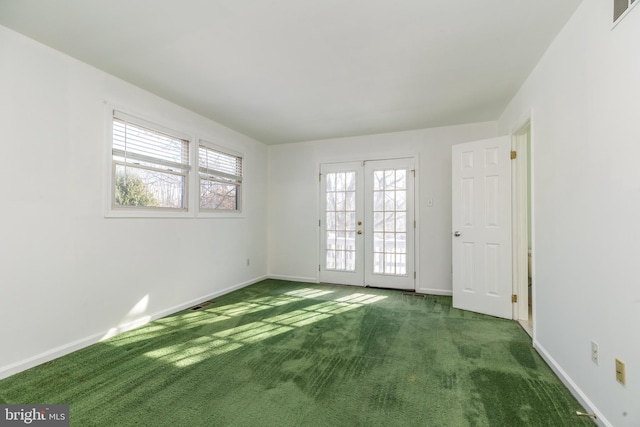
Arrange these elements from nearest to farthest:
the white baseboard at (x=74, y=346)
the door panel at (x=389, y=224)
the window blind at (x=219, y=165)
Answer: the white baseboard at (x=74, y=346) → the window blind at (x=219, y=165) → the door panel at (x=389, y=224)

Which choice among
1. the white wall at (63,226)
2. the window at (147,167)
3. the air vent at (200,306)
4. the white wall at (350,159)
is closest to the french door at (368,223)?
the white wall at (350,159)

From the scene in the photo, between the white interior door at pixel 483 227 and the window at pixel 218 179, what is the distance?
3.30 meters

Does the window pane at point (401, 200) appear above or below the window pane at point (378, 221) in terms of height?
above

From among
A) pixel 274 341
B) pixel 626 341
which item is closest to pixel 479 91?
pixel 626 341

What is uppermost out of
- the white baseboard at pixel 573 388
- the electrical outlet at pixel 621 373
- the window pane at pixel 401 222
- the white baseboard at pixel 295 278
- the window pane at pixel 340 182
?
the window pane at pixel 340 182

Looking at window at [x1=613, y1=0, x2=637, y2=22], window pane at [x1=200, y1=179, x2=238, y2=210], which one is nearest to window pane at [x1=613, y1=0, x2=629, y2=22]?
window at [x1=613, y1=0, x2=637, y2=22]

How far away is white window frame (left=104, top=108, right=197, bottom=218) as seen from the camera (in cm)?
272

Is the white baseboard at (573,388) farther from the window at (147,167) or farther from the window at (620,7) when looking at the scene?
the window at (147,167)

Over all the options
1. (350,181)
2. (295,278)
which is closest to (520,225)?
(350,181)

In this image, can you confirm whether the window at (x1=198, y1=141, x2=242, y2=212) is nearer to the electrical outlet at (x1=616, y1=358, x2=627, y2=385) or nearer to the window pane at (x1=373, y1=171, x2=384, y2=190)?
the window pane at (x1=373, y1=171, x2=384, y2=190)

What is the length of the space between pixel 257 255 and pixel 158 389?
3.18 m

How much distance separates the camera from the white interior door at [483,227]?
3.29m

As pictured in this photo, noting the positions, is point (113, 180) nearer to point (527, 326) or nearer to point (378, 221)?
point (378, 221)

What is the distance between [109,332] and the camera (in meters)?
2.73
